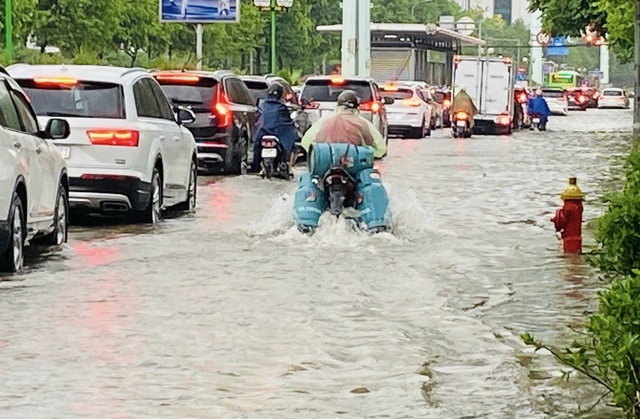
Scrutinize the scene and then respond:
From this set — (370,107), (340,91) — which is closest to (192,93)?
(340,91)

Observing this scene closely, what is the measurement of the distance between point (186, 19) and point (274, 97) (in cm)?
2599

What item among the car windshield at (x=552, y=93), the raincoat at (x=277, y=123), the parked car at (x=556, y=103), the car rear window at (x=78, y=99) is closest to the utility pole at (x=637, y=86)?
the car rear window at (x=78, y=99)

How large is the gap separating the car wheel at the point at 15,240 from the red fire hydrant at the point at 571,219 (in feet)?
16.3

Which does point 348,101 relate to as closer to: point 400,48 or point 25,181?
point 25,181

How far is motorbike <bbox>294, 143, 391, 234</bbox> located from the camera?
49.6 feet

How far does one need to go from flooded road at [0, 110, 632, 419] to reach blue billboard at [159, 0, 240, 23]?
102ft

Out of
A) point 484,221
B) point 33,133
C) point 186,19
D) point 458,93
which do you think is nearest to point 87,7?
point 186,19

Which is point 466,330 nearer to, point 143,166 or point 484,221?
→ point 143,166

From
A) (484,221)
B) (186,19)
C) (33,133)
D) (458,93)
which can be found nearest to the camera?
(33,133)

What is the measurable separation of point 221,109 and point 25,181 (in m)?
Result: 11.8

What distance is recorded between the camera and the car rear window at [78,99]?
16188 millimetres

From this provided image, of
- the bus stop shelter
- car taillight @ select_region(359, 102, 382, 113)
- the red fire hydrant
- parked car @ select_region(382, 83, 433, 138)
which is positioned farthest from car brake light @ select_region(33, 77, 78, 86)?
the bus stop shelter

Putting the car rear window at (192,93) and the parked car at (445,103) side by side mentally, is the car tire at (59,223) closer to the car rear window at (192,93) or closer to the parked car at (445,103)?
the car rear window at (192,93)

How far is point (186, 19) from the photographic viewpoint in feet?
162
